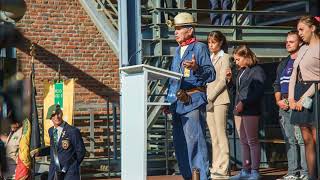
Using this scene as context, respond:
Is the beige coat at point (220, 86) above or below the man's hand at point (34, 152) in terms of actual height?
above

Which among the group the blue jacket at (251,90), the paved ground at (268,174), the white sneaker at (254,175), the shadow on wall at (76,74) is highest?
the shadow on wall at (76,74)

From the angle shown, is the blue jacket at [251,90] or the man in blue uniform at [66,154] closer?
the blue jacket at [251,90]

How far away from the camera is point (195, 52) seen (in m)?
6.16

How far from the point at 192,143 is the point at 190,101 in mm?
390

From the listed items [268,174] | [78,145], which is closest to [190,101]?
[78,145]

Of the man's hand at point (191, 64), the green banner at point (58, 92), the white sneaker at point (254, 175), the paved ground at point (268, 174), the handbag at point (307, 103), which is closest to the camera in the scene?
the man's hand at point (191, 64)

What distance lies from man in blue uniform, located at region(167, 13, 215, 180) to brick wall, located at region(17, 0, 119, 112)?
855 centimetres

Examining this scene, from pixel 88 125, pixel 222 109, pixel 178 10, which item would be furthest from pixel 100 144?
pixel 222 109

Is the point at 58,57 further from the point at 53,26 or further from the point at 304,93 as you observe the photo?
the point at 304,93

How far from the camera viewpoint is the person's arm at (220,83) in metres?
7.37

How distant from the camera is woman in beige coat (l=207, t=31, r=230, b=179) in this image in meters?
7.34

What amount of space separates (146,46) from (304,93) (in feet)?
14.0

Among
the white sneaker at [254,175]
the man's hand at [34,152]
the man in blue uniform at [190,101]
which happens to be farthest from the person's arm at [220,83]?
the man's hand at [34,152]

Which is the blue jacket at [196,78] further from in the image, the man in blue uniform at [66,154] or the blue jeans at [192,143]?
the man in blue uniform at [66,154]
